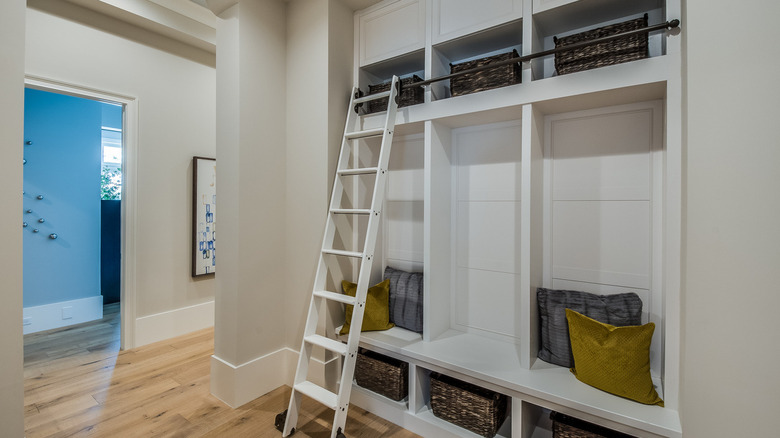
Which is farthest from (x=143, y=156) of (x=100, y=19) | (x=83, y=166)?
(x=83, y=166)

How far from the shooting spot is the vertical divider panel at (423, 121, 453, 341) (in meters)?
2.13

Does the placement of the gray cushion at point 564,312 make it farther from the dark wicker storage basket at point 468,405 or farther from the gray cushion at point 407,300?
the gray cushion at point 407,300

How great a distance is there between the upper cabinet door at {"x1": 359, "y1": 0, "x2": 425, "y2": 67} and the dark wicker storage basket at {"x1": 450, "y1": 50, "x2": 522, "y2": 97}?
1.23ft

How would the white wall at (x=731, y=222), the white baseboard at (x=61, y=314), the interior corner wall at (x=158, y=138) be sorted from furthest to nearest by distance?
1. the white baseboard at (x=61, y=314)
2. the interior corner wall at (x=158, y=138)
3. the white wall at (x=731, y=222)

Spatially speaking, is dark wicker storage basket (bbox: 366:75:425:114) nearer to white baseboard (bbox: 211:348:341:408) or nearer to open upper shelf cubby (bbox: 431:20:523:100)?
open upper shelf cubby (bbox: 431:20:523:100)

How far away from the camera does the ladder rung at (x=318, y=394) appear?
183cm

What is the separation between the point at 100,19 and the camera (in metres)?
2.95

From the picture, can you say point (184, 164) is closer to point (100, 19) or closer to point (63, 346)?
point (100, 19)

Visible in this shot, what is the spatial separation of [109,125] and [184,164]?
2678mm

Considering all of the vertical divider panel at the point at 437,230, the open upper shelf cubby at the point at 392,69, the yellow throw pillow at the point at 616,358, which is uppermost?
the open upper shelf cubby at the point at 392,69

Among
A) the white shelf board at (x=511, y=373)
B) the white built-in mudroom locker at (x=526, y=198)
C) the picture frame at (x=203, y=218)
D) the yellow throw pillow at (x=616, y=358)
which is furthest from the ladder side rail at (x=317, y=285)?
the picture frame at (x=203, y=218)

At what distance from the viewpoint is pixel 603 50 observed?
1.63 metres

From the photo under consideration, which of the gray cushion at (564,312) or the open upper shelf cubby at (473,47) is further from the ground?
the open upper shelf cubby at (473,47)

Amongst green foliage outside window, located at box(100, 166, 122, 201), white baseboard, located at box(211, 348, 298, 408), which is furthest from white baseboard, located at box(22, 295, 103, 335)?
white baseboard, located at box(211, 348, 298, 408)
